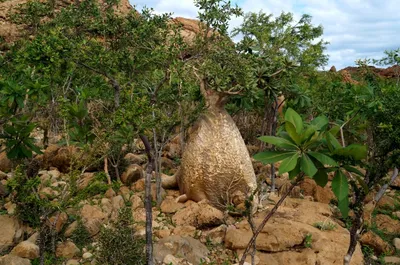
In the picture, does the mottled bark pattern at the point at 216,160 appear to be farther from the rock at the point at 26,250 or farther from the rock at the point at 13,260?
the rock at the point at 13,260

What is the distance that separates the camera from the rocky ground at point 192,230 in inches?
212

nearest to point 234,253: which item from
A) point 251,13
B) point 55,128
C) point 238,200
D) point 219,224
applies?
point 219,224

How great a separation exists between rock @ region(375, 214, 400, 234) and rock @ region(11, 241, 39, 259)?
244 inches

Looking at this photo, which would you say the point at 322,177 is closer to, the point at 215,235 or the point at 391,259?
the point at 215,235

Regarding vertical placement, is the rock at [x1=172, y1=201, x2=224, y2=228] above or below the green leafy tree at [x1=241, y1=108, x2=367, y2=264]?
below

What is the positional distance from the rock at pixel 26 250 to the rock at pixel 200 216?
232 cm

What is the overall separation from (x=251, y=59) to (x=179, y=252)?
3.10m

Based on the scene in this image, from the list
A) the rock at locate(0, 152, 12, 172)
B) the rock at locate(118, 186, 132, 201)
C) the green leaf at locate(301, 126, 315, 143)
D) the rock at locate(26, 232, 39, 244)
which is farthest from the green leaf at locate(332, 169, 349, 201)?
the rock at locate(0, 152, 12, 172)

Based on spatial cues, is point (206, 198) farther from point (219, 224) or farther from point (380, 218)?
point (380, 218)

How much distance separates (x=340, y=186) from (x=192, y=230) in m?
3.63

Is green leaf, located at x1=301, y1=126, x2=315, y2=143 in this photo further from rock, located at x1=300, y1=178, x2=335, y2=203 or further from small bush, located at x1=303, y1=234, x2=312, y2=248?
rock, located at x1=300, y1=178, x2=335, y2=203

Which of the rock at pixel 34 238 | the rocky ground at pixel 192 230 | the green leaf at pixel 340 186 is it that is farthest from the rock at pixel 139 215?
the green leaf at pixel 340 186

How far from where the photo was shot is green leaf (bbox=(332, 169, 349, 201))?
3232 millimetres

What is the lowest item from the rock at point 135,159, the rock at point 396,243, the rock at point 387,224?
the rock at point 396,243
